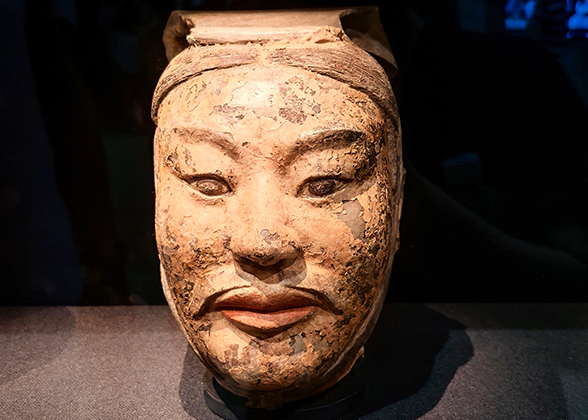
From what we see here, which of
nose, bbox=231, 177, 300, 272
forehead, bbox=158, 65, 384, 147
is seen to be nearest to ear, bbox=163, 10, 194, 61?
forehead, bbox=158, 65, 384, 147

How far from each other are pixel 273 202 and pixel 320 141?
25cm

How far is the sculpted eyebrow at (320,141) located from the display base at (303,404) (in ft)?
3.17

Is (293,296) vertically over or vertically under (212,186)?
under

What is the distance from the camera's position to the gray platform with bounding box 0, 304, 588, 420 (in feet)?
7.74

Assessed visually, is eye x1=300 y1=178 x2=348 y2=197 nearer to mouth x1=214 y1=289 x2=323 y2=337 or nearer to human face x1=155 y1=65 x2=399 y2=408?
human face x1=155 y1=65 x2=399 y2=408

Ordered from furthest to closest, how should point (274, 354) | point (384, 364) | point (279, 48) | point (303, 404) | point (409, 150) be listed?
point (409, 150), point (384, 364), point (303, 404), point (279, 48), point (274, 354)

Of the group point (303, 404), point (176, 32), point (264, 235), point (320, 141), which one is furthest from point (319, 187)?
point (176, 32)

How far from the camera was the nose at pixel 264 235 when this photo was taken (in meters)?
1.84

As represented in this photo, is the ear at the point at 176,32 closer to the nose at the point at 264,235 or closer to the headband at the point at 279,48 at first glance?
the headband at the point at 279,48

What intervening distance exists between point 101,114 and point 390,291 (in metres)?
1.74

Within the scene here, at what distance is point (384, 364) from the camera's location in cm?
264

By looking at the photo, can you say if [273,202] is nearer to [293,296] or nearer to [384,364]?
[293,296]

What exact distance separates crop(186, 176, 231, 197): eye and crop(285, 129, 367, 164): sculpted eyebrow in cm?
23

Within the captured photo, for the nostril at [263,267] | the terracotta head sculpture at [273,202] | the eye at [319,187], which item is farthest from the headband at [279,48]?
the nostril at [263,267]
